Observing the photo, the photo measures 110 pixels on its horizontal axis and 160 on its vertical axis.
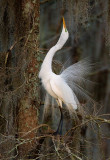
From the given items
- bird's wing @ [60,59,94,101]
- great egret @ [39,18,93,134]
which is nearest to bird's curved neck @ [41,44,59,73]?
great egret @ [39,18,93,134]

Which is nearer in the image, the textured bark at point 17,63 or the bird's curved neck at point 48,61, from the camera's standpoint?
the textured bark at point 17,63

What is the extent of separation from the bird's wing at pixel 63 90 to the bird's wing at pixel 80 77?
0.04 m

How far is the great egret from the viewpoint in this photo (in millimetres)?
2139

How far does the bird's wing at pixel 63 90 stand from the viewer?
2153 millimetres

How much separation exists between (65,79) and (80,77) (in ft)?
0.40

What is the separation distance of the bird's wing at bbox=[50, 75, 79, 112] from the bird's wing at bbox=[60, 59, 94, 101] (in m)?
0.04

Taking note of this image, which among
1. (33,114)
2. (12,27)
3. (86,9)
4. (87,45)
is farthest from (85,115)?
(87,45)

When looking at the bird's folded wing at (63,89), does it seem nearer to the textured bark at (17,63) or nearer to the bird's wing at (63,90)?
the bird's wing at (63,90)

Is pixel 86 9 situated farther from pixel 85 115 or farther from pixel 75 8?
pixel 85 115

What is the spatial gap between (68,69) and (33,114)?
0.37 m

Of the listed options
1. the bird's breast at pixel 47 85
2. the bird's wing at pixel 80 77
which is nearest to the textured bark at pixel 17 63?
the bird's breast at pixel 47 85

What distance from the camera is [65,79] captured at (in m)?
2.21

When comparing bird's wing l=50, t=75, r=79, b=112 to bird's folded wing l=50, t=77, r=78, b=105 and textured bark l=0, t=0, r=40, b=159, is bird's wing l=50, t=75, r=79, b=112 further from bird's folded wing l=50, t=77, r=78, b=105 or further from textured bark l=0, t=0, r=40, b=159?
textured bark l=0, t=0, r=40, b=159

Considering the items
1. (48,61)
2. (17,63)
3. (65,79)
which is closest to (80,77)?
(65,79)
